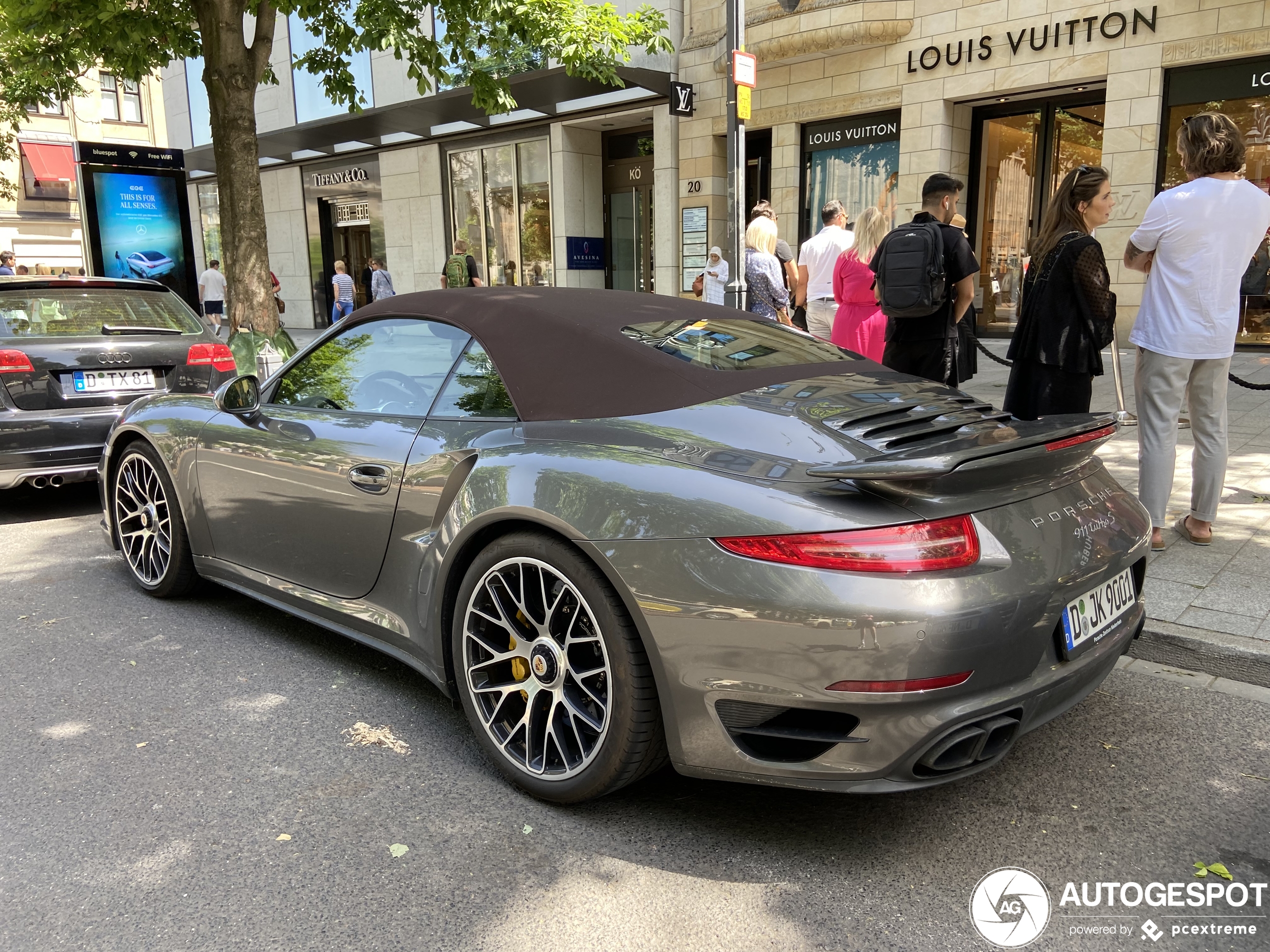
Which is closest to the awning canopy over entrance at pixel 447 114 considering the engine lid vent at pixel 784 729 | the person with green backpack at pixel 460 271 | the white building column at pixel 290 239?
the white building column at pixel 290 239

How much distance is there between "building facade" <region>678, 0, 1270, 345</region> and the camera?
1106 cm

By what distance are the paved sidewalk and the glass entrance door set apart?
6.86 metres

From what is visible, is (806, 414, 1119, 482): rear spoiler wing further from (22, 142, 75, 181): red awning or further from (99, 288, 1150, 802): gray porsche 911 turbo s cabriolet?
(22, 142, 75, 181): red awning

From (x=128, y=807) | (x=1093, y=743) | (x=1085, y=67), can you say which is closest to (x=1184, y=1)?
(x=1085, y=67)

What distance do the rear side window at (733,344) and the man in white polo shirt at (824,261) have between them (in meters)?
5.06

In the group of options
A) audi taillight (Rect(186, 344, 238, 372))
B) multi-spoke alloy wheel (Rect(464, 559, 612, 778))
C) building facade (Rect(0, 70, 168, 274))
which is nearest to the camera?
multi-spoke alloy wheel (Rect(464, 559, 612, 778))

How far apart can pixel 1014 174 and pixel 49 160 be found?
128 ft

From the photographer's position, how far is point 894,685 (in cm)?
206

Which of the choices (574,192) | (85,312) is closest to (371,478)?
(85,312)

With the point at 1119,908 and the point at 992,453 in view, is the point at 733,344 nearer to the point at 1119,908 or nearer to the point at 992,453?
the point at 992,453

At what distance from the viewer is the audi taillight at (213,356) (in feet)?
20.9

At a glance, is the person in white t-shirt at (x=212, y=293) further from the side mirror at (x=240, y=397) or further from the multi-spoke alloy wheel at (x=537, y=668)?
the multi-spoke alloy wheel at (x=537, y=668)

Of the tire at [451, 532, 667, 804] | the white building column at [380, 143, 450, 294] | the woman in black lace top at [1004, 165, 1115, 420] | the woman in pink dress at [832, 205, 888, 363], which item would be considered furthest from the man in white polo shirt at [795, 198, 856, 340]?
the white building column at [380, 143, 450, 294]

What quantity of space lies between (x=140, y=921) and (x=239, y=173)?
30.8 ft
